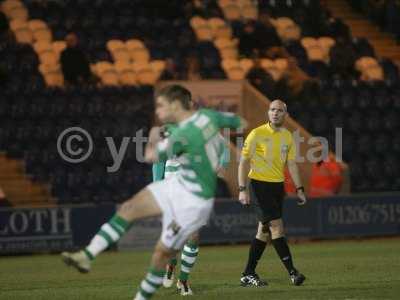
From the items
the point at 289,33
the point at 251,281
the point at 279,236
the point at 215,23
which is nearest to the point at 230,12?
the point at 215,23

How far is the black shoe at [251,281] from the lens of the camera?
1154cm

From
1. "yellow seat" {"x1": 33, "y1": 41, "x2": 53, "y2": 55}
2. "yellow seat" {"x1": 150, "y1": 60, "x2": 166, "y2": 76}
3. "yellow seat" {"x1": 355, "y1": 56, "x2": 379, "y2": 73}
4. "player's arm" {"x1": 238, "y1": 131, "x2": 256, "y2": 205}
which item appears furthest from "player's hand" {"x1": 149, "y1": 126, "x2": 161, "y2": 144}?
"yellow seat" {"x1": 355, "y1": 56, "x2": 379, "y2": 73}

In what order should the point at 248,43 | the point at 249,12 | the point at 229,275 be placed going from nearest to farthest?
the point at 229,275 < the point at 248,43 < the point at 249,12

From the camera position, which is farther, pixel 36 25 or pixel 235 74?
pixel 36 25

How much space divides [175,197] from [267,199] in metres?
3.27

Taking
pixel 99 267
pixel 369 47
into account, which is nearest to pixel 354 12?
pixel 369 47

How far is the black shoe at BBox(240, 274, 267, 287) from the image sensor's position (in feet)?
37.9

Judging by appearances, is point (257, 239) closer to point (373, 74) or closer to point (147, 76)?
point (147, 76)

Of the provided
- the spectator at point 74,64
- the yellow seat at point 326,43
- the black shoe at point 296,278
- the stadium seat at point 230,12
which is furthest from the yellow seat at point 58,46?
the black shoe at point 296,278

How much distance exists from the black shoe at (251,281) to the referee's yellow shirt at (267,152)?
43.6 inches

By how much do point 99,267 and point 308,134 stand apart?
6.57 meters

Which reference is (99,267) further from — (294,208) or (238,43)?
(238,43)

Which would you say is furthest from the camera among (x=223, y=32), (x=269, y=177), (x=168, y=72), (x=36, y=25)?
(x=223, y=32)

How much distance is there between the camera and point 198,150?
28.0ft
